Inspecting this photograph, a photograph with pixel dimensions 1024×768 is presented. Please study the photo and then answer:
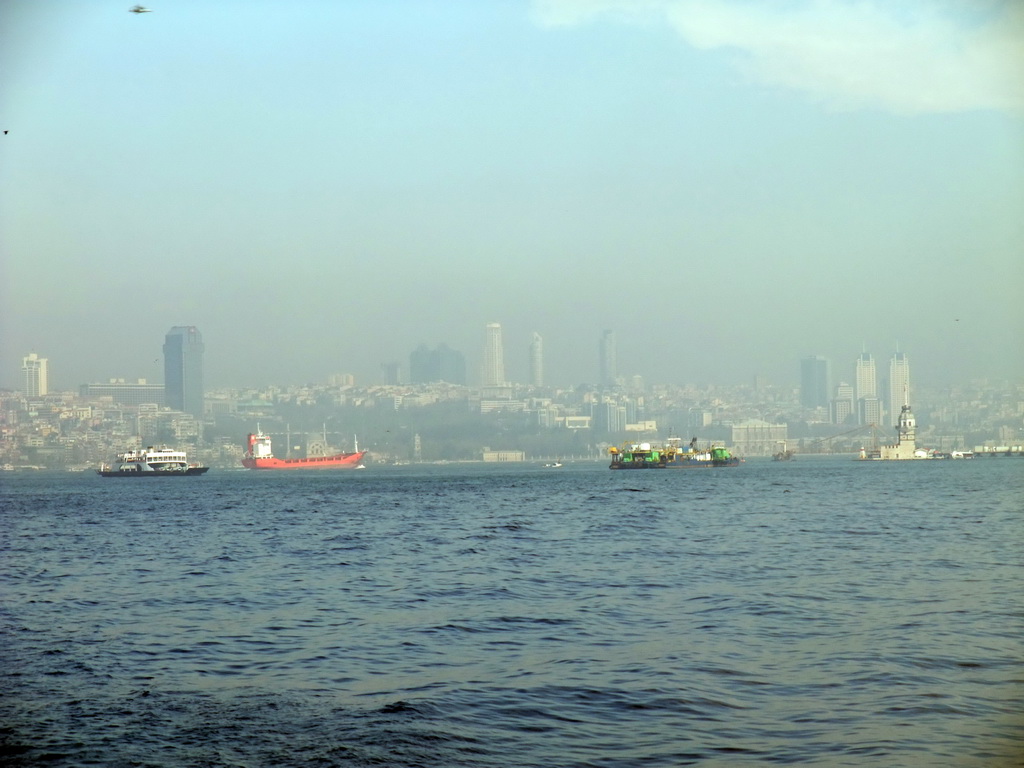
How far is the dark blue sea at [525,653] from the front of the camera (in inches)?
370

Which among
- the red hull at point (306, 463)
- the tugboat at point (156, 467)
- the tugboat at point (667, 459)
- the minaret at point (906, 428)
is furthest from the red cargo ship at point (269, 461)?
the minaret at point (906, 428)

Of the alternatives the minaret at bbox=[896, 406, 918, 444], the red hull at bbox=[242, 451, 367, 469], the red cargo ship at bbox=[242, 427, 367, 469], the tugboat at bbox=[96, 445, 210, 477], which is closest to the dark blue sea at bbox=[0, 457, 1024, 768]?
the tugboat at bbox=[96, 445, 210, 477]

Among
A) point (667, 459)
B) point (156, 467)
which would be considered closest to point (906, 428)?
point (667, 459)

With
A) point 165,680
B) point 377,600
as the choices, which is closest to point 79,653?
point 165,680

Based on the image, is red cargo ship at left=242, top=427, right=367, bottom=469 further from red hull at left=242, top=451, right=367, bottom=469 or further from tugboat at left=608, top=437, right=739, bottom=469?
tugboat at left=608, top=437, right=739, bottom=469

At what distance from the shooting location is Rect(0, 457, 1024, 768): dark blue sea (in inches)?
370

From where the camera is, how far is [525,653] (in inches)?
524

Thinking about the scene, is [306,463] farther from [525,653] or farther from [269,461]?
[525,653]

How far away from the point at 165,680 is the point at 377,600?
6.24 m

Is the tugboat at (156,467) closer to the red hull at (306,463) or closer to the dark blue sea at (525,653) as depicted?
the red hull at (306,463)

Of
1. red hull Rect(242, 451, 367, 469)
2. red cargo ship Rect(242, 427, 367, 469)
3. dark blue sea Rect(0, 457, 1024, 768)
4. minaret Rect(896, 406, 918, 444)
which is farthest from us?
red cargo ship Rect(242, 427, 367, 469)

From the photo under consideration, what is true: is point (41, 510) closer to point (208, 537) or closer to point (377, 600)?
point (208, 537)

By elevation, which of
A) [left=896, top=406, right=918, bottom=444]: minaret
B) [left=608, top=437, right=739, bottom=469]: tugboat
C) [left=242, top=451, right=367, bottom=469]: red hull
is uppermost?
[left=896, top=406, right=918, bottom=444]: minaret

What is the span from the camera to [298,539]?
31.9 meters
